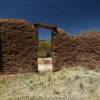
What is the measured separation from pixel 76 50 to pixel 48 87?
4.76 meters

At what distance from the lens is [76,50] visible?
564 inches

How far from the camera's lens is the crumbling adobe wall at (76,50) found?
1378cm

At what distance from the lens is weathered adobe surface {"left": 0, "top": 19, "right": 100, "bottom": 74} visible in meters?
12.2

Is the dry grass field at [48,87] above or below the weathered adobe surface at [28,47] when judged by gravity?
below

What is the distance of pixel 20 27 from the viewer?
12359mm

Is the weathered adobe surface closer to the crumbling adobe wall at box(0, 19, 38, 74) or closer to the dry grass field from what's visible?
the crumbling adobe wall at box(0, 19, 38, 74)

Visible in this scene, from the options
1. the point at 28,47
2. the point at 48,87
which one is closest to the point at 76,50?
the point at 28,47

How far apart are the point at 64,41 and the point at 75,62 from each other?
134 centimetres

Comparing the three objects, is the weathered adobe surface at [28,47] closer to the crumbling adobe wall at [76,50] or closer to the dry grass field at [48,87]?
the crumbling adobe wall at [76,50]

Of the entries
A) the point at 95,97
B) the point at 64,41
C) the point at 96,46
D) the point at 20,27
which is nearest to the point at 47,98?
the point at 95,97

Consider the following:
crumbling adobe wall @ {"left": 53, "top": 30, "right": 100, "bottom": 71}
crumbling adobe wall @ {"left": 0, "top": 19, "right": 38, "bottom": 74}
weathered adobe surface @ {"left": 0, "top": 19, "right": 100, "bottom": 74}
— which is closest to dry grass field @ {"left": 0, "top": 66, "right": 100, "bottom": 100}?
crumbling adobe wall @ {"left": 0, "top": 19, "right": 38, "bottom": 74}

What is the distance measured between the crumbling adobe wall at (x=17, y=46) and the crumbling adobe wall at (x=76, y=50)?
1485mm

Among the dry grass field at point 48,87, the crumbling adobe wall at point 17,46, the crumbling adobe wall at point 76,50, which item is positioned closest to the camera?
the dry grass field at point 48,87

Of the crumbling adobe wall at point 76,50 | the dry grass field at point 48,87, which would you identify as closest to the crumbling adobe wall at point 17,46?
the dry grass field at point 48,87
